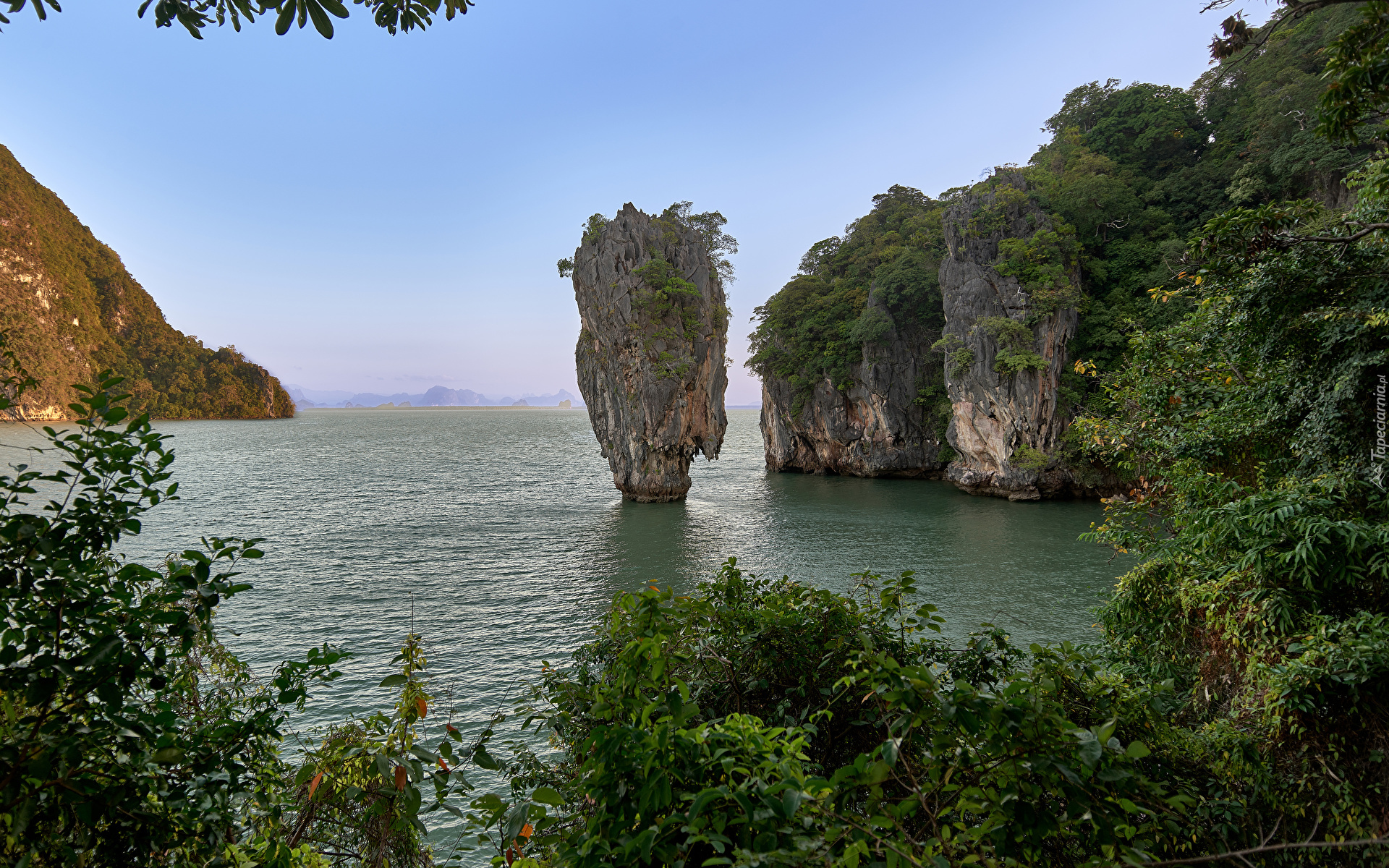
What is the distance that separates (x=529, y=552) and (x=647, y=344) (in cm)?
1249

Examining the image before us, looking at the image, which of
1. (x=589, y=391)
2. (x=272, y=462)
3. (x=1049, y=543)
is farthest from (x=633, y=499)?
(x=272, y=462)

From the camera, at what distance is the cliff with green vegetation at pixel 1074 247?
25.3m

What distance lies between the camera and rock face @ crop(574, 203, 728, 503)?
29686mm

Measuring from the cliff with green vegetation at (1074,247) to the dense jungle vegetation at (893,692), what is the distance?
873 inches

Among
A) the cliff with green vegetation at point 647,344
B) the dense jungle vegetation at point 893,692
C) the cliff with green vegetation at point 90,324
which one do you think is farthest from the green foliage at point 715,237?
the cliff with green vegetation at point 90,324

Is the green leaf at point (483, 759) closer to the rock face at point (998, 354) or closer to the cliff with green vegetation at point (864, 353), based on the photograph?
the rock face at point (998, 354)

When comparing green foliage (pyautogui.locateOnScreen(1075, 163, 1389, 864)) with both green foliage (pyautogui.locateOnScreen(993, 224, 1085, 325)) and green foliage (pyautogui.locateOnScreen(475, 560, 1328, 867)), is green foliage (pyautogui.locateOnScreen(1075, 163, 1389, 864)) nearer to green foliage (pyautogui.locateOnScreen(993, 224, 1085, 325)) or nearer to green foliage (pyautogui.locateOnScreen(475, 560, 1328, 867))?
green foliage (pyautogui.locateOnScreen(475, 560, 1328, 867))

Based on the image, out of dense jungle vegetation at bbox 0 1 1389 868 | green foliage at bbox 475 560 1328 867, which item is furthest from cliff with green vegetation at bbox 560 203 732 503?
green foliage at bbox 475 560 1328 867

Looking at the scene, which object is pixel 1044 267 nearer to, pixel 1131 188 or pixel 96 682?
pixel 1131 188

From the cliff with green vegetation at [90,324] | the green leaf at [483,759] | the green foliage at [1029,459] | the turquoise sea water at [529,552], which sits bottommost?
the turquoise sea water at [529,552]

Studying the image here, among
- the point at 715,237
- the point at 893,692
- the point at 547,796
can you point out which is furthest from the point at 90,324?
the point at 893,692

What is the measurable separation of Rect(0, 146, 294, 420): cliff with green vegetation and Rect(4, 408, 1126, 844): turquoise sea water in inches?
1738

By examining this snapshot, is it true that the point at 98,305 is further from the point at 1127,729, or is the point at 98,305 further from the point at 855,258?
the point at 1127,729

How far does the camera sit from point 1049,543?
21.1 meters
